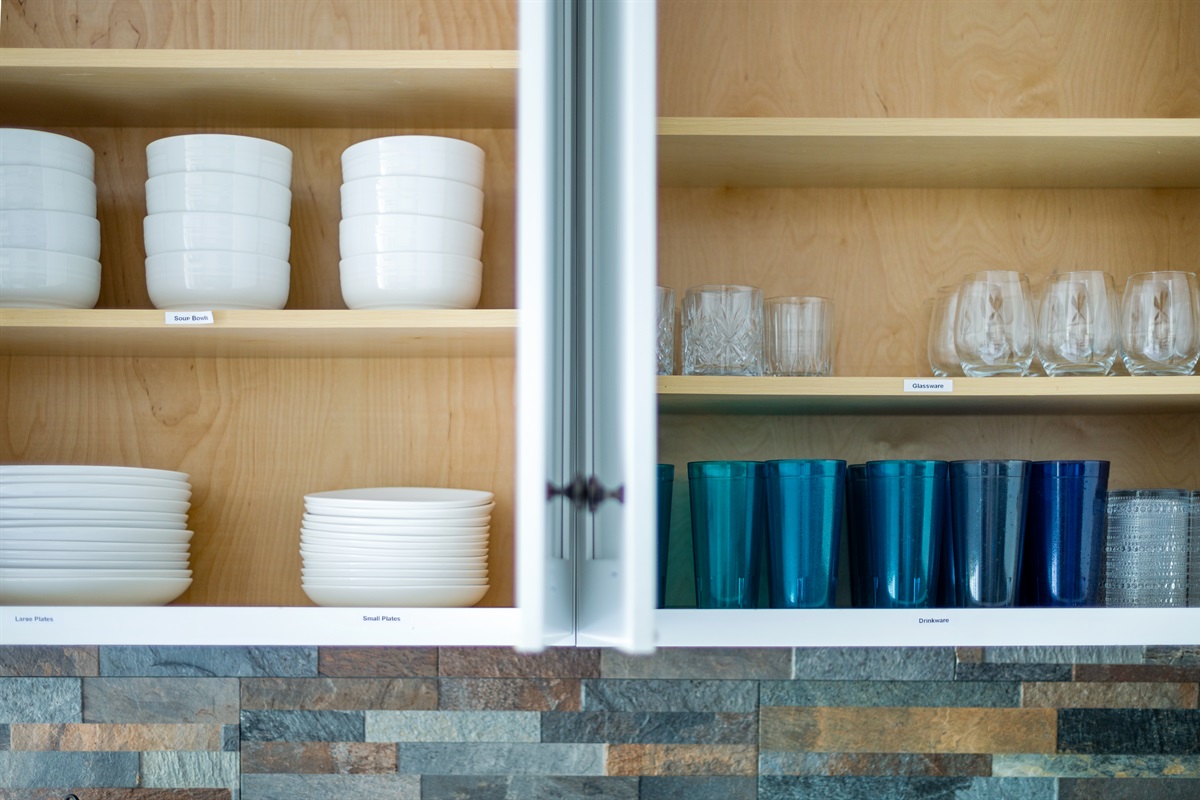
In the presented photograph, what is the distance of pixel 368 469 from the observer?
1533 mm

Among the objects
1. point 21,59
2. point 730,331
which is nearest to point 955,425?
point 730,331

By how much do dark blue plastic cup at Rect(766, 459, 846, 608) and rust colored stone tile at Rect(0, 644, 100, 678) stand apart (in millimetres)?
993

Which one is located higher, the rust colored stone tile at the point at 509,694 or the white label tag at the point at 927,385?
the white label tag at the point at 927,385

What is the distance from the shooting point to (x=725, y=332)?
132cm

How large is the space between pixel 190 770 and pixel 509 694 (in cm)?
48

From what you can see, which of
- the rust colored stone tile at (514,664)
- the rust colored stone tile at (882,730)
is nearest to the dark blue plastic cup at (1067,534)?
the rust colored stone tile at (882,730)

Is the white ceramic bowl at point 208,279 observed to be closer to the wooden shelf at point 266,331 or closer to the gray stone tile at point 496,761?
the wooden shelf at point 266,331

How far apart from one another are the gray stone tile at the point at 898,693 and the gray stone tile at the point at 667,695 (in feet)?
0.25

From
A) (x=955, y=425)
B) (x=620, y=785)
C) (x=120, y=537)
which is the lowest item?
(x=620, y=785)

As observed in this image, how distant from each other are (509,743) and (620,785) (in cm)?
17

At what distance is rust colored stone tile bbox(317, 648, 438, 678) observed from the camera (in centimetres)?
151

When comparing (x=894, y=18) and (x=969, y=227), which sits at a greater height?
(x=894, y=18)

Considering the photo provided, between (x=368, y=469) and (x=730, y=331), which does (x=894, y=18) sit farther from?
(x=368, y=469)

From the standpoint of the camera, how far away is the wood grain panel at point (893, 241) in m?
1.56
